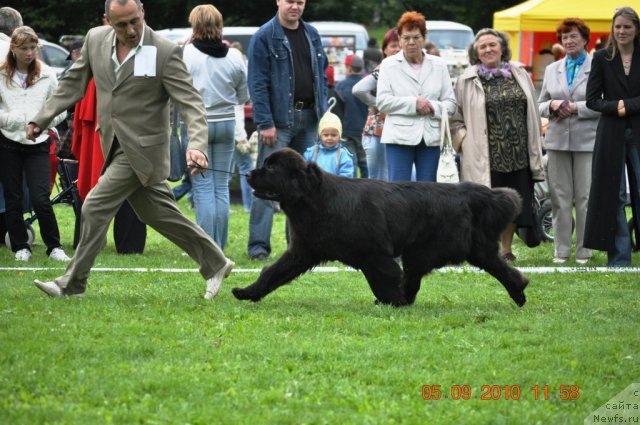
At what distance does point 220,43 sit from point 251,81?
50cm

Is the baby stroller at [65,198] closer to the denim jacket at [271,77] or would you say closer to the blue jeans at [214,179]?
the blue jeans at [214,179]

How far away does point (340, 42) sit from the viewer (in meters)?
27.3

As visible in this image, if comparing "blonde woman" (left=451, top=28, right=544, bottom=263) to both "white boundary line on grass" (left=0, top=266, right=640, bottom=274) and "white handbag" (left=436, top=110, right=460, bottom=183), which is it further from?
"white boundary line on grass" (left=0, top=266, right=640, bottom=274)

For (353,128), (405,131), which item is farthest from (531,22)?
(405,131)

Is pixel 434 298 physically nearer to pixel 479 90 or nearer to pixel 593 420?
pixel 479 90

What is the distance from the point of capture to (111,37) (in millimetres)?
7328

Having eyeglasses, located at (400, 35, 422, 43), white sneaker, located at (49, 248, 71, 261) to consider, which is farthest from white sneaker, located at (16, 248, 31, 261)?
eyeglasses, located at (400, 35, 422, 43)

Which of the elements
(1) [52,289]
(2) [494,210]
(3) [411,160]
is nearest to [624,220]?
(3) [411,160]

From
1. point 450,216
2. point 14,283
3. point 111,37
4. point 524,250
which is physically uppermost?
point 111,37

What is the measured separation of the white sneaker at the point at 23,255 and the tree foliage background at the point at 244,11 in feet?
80.2

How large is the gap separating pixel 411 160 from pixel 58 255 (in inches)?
136

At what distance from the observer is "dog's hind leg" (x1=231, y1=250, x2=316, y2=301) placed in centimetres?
739

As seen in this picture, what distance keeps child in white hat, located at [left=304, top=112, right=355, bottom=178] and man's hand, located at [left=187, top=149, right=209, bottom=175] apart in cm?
315

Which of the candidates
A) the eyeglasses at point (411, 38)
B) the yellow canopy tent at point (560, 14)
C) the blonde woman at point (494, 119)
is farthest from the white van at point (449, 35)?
the eyeglasses at point (411, 38)
